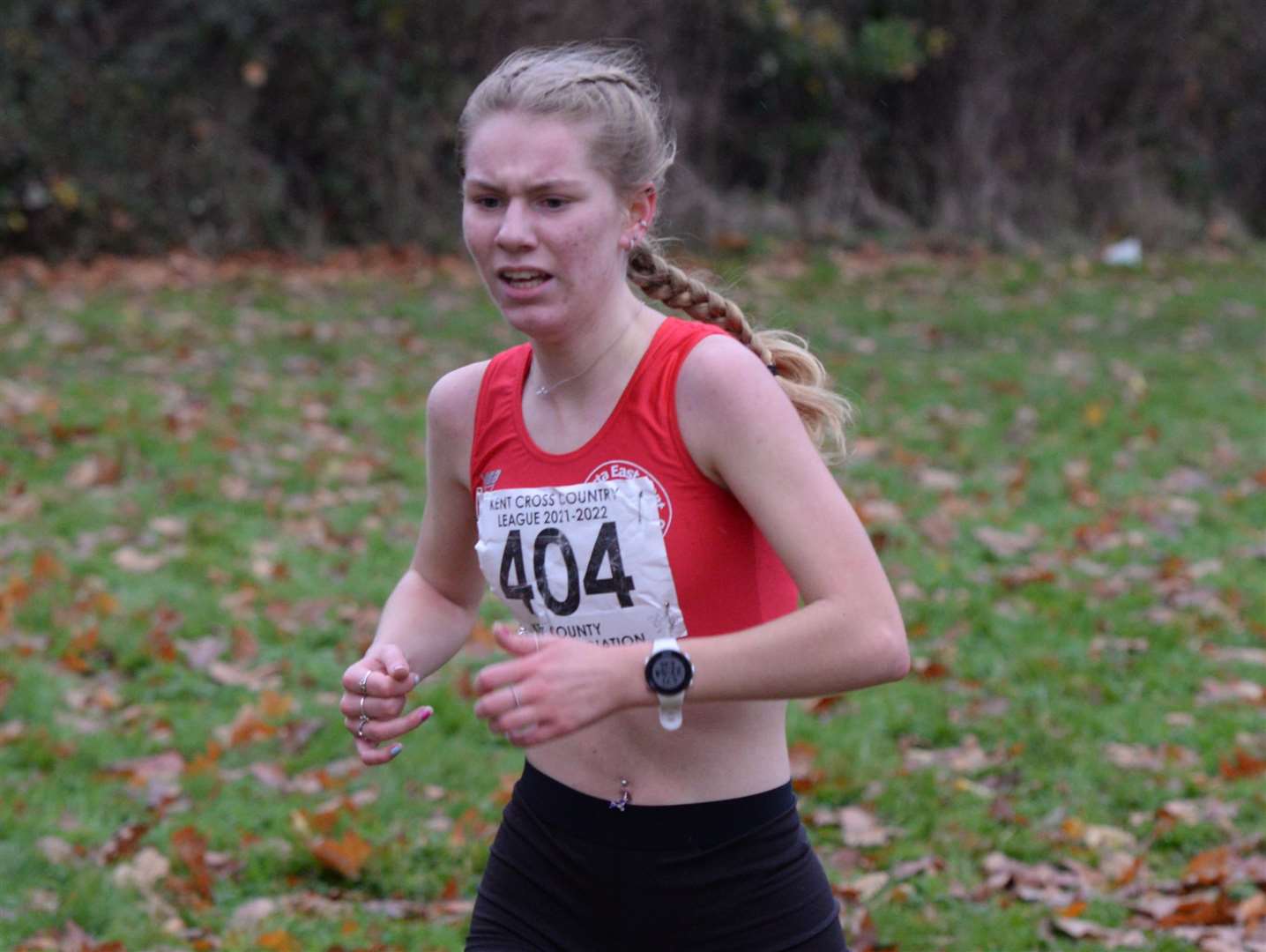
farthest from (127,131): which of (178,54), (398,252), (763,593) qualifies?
(763,593)

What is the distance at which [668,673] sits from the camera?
1.99 meters

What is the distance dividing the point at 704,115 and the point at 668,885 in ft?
47.5

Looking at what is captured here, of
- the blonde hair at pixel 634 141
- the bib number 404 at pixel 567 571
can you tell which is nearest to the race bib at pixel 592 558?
the bib number 404 at pixel 567 571

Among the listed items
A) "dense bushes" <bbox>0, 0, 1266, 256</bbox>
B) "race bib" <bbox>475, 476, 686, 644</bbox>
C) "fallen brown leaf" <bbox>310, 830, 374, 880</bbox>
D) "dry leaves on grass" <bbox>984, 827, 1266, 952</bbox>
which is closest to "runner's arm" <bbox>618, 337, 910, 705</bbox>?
"race bib" <bbox>475, 476, 686, 644</bbox>

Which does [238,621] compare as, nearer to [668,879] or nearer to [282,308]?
[668,879]

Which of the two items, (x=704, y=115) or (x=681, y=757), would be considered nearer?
(x=681, y=757)

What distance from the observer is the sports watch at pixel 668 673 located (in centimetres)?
198

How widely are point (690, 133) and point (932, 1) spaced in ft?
9.29

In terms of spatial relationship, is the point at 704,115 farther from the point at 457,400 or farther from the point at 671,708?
the point at 671,708

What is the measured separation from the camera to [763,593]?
2326 millimetres

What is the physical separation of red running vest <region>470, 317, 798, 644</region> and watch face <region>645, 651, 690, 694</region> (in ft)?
0.86

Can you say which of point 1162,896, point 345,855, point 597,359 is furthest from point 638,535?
point 1162,896

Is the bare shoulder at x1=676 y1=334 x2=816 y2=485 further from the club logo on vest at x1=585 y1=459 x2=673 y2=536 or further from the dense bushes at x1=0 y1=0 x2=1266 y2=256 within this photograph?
the dense bushes at x1=0 y1=0 x2=1266 y2=256

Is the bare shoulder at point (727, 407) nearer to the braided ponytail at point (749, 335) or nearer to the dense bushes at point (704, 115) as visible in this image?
the braided ponytail at point (749, 335)
